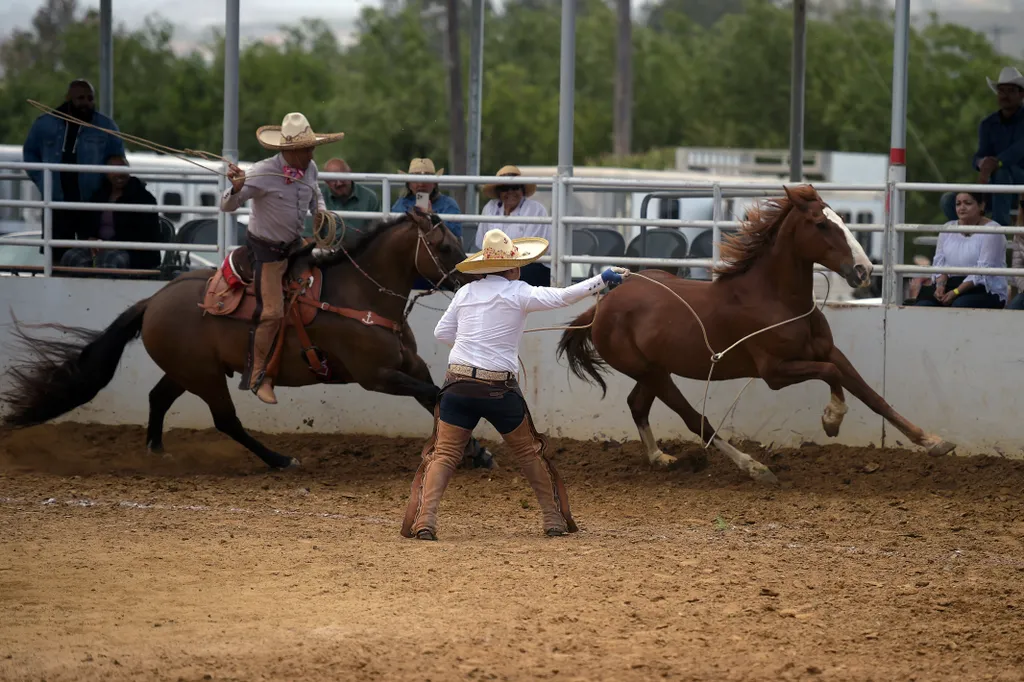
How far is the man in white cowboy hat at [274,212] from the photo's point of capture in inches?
383

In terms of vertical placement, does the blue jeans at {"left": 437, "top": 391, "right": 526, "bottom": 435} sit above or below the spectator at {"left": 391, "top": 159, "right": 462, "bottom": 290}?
below

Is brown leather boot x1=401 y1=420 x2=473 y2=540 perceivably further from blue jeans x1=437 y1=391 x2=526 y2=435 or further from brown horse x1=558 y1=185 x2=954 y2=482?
brown horse x1=558 y1=185 x2=954 y2=482

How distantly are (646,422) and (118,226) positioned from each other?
5253 mm

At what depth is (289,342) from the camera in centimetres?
1005

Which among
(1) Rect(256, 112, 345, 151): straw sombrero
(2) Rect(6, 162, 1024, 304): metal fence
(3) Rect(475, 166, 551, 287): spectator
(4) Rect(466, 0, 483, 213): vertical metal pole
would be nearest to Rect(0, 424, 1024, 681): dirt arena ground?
(2) Rect(6, 162, 1024, 304): metal fence

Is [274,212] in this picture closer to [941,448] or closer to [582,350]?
[582,350]

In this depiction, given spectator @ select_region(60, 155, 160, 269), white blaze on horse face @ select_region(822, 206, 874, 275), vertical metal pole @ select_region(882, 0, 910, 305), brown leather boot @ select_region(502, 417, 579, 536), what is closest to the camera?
brown leather boot @ select_region(502, 417, 579, 536)

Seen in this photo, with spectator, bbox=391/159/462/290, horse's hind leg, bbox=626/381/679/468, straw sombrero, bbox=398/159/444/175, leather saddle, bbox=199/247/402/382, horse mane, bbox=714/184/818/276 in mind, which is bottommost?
horse's hind leg, bbox=626/381/679/468

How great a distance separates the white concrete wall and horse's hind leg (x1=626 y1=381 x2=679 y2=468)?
2.49 feet

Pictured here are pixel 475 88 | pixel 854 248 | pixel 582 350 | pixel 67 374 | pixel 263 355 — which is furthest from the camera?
pixel 475 88

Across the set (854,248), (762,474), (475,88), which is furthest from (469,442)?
(475,88)

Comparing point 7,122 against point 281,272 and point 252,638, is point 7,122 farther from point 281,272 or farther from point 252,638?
point 252,638

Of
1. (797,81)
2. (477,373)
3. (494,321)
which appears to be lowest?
(477,373)

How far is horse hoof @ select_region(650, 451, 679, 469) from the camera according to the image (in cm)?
1014
